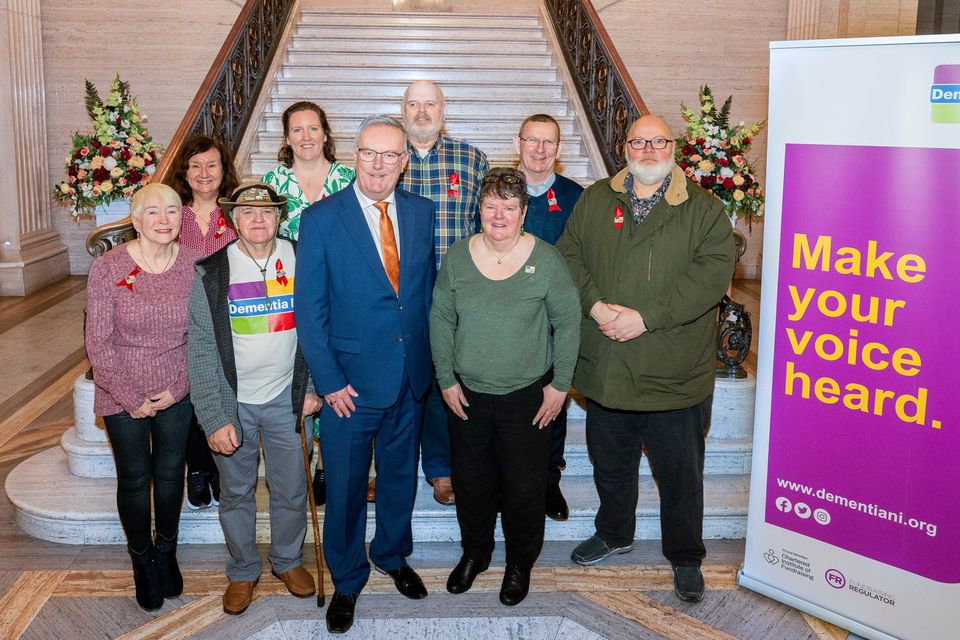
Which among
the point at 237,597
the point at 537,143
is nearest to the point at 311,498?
the point at 237,597

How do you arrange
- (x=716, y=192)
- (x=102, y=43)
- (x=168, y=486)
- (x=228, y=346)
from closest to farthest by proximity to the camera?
(x=228, y=346), (x=168, y=486), (x=716, y=192), (x=102, y=43)

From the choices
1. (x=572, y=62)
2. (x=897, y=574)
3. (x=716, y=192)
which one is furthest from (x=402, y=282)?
(x=572, y=62)

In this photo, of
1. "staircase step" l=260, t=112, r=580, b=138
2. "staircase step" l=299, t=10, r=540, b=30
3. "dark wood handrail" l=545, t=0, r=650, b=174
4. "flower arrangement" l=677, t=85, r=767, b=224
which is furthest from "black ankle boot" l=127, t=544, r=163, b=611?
"staircase step" l=299, t=10, r=540, b=30

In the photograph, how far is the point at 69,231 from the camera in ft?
33.7

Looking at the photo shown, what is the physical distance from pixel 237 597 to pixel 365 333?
124 cm

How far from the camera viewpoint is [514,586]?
12.3ft

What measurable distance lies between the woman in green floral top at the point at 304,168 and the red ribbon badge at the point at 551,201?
90 centimetres

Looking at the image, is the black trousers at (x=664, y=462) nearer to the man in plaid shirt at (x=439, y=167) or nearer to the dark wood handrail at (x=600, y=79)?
the man in plaid shirt at (x=439, y=167)

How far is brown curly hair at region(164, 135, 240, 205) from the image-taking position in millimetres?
4176

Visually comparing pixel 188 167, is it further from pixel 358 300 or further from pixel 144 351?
pixel 358 300

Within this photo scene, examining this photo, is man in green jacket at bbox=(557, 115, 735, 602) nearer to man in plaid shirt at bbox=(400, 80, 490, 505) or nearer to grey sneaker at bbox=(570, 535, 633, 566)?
grey sneaker at bbox=(570, 535, 633, 566)

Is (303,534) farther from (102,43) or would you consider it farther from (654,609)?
(102,43)

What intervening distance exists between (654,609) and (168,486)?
2.02 m

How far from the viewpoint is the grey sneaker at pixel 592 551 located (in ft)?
13.3
